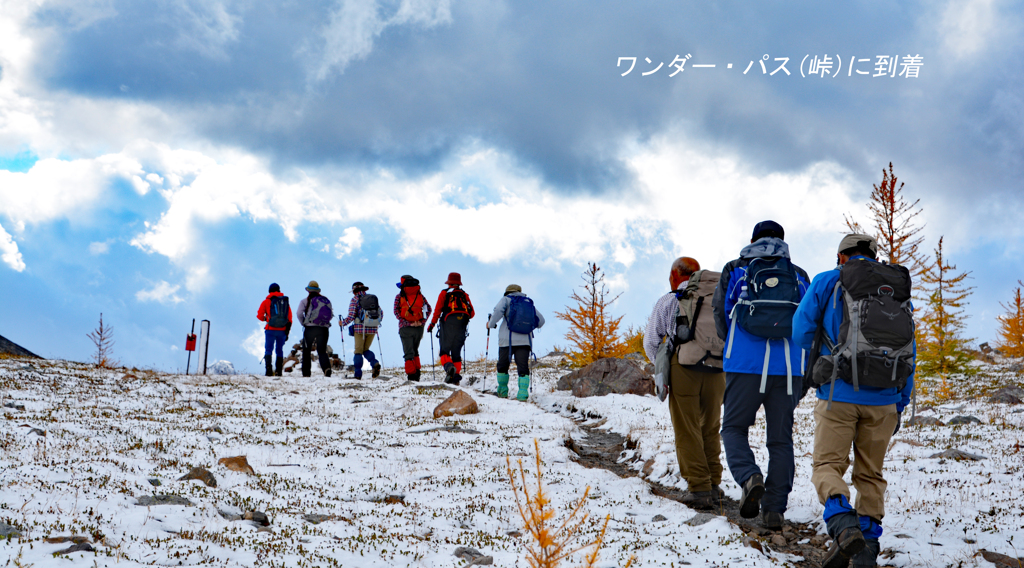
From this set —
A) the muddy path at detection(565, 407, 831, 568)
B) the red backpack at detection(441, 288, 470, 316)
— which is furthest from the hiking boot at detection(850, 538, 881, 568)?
the red backpack at detection(441, 288, 470, 316)

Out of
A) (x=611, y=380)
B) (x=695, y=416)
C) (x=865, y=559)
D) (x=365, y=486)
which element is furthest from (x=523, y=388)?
(x=865, y=559)

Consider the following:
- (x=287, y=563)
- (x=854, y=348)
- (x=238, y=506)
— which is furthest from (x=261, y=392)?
(x=854, y=348)

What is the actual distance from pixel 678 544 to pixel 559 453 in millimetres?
4561

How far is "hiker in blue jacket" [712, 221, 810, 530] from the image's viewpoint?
5840mm

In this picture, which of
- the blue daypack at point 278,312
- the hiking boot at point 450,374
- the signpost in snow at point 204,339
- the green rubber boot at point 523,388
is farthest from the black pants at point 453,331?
the signpost in snow at point 204,339

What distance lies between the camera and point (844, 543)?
4664 millimetres

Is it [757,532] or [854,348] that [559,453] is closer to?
[757,532]

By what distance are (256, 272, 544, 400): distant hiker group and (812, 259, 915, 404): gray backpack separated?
11.3 m

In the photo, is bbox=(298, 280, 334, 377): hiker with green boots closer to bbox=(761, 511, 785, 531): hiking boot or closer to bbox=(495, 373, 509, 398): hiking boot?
bbox=(495, 373, 509, 398): hiking boot

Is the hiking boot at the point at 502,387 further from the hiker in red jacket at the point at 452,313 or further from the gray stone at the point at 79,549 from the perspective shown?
the gray stone at the point at 79,549

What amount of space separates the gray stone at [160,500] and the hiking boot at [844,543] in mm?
5907

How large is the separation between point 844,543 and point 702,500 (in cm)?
233

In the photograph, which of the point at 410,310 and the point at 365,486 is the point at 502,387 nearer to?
the point at 410,310

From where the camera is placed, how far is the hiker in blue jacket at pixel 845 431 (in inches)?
192
